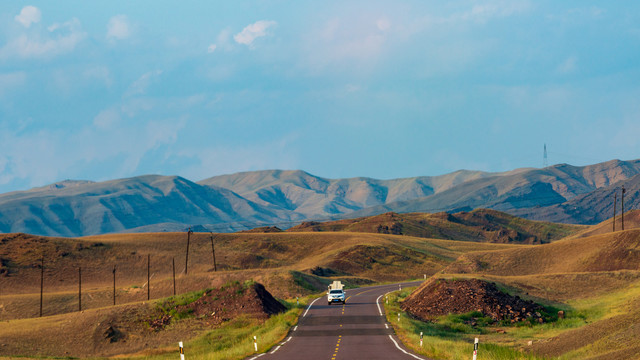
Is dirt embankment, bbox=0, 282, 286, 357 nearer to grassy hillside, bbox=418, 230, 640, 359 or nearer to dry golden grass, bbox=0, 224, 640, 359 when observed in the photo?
dry golden grass, bbox=0, 224, 640, 359

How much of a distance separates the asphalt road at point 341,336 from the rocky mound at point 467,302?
3777 millimetres

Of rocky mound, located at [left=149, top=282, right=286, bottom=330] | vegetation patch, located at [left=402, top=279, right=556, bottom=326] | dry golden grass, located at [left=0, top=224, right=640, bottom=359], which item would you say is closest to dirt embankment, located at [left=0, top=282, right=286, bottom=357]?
rocky mound, located at [left=149, top=282, right=286, bottom=330]

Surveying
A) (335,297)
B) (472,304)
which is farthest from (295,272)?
(472,304)

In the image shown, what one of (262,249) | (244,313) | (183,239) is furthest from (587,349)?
(183,239)

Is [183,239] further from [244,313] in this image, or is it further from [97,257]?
[244,313]

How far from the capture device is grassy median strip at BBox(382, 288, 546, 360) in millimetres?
31562

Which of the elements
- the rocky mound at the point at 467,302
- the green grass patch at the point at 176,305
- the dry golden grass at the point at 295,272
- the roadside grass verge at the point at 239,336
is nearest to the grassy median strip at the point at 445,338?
the rocky mound at the point at 467,302

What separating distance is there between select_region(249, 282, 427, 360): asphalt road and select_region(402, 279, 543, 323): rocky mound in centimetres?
378

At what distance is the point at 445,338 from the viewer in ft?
142

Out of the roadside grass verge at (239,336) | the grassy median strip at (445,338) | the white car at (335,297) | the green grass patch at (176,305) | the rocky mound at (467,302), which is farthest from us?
the white car at (335,297)

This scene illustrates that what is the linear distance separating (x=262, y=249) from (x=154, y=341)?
320 ft

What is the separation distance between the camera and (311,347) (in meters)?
35.7

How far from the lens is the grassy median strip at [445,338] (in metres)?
31.6

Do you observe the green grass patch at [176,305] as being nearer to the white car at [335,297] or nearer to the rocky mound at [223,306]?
the rocky mound at [223,306]
